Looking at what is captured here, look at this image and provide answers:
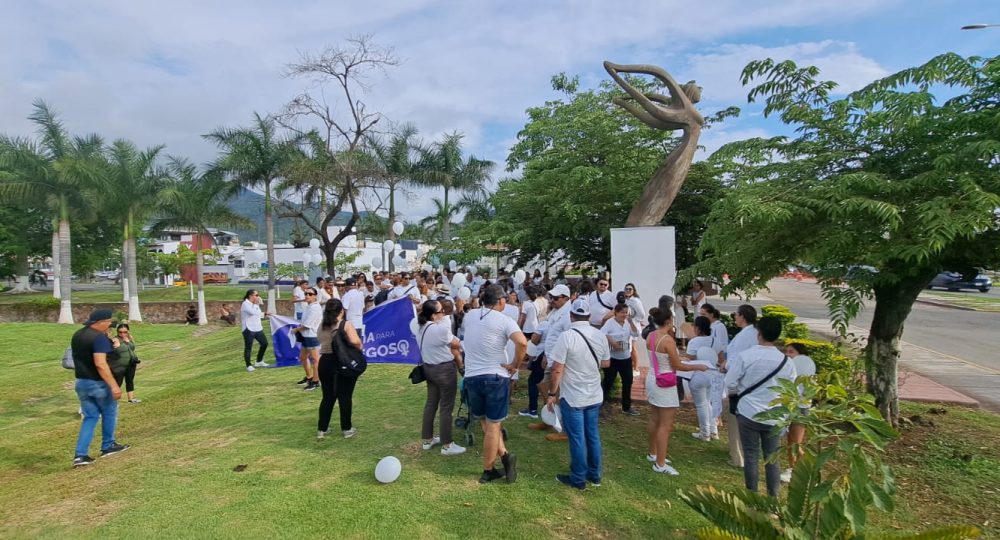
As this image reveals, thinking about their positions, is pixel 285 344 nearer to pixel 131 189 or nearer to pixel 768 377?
pixel 768 377

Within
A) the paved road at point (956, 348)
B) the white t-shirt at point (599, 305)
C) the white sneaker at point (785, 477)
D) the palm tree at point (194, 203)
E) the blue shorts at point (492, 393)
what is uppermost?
the palm tree at point (194, 203)

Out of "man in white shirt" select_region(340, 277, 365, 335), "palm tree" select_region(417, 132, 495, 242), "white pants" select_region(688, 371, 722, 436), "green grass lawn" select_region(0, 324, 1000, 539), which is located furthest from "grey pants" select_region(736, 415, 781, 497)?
"palm tree" select_region(417, 132, 495, 242)

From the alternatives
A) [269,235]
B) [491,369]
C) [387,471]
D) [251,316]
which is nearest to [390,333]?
[251,316]

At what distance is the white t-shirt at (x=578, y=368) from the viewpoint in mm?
4695

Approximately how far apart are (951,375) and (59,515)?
13.8 m

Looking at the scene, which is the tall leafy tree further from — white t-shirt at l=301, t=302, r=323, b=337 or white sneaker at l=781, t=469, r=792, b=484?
white t-shirt at l=301, t=302, r=323, b=337

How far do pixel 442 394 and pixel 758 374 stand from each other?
306 cm

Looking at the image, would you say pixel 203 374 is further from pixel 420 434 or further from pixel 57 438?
pixel 420 434

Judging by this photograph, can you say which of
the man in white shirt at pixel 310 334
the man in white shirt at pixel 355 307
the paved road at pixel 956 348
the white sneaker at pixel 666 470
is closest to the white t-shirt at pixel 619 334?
the white sneaker at pixel 666 470

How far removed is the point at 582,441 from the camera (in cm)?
482

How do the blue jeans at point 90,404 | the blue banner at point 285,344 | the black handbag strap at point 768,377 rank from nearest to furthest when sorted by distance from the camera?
the black handbag strap at point 768,377 < the blue jeans at point 90,404 < the blue banner at point 285,344

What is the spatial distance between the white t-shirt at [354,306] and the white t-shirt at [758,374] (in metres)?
7.39

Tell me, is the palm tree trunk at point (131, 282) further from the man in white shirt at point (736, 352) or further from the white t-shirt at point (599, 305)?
the man in white shirt at point (736, 352)

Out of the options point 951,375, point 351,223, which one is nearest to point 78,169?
point 351,223
